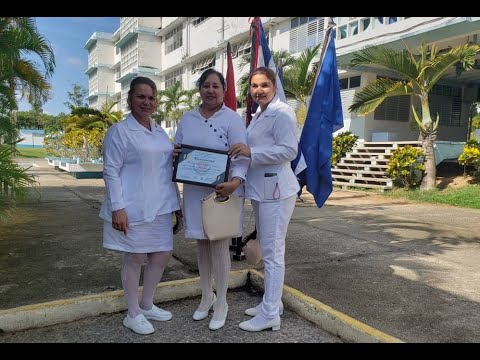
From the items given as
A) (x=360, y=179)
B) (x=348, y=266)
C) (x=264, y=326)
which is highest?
(x=360, y=179)

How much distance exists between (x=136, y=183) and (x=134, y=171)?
0.08 m

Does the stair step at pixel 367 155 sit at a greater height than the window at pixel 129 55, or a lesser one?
lesser

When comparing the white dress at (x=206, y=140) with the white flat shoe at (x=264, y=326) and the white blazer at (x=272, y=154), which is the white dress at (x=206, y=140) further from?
the white flat shoe at (x=264, y=326)

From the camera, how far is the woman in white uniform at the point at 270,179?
2707mm

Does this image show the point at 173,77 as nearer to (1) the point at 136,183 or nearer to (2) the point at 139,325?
(1) the point at 136,183

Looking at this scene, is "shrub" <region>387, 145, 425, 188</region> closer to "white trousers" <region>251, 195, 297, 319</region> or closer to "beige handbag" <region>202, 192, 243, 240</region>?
"white trousers" <region>251, 195, 297, 319</region>

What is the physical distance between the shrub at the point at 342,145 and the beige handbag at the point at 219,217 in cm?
1202

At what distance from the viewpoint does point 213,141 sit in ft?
9.05

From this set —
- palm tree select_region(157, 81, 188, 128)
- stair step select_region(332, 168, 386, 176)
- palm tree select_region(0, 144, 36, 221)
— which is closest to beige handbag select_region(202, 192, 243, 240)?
palm tree select_region(0, 144, 36, 221)

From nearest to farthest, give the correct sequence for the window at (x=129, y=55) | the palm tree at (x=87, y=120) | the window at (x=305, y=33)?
the window at (x=305, y=33)
the palm tree at (x=87, y=120)
the window at (x=129, y=55)

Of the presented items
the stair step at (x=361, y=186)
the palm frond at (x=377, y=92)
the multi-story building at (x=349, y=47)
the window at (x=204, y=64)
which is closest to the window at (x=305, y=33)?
the multi-story building at (x=349, y=47)

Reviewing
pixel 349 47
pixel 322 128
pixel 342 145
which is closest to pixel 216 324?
pixel 322 128
